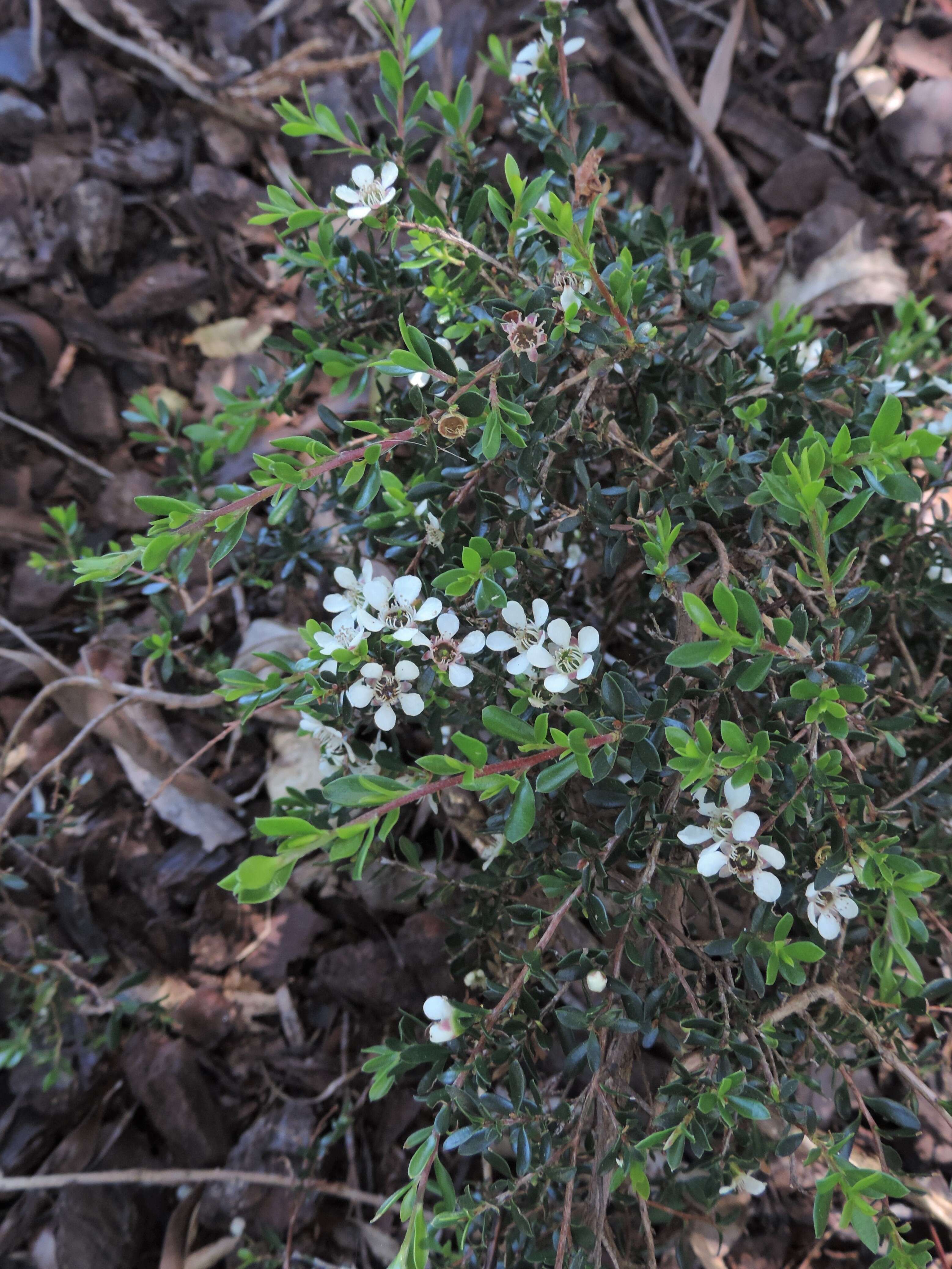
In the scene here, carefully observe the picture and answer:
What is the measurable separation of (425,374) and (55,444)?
6.15ft

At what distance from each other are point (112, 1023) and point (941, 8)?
4.07 meters

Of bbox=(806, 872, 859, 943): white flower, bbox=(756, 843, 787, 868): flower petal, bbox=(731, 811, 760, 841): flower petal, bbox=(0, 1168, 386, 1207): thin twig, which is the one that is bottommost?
bbox=(0, 1168, 386, 1207): thin twig

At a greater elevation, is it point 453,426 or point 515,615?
point 453,426

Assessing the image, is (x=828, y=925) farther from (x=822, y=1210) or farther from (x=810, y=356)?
(x=810, y=356)

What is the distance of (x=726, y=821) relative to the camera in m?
1.06

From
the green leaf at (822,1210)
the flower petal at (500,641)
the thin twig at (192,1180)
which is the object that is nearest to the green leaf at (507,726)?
the flower petal at (500,641)

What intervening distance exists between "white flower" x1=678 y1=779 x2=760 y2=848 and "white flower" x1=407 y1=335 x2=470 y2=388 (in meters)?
0.65

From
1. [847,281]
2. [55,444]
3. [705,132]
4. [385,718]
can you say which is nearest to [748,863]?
[385,718]

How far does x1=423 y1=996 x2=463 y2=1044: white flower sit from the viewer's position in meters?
1.09

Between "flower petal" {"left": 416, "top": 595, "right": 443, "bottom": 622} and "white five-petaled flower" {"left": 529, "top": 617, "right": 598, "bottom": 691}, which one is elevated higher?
"flower petal" {"left": 416, "top": 595, "right": 443, "bottom": 622}

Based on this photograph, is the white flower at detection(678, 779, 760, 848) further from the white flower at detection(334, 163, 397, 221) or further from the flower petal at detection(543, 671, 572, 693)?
the white flower at detection(334, 163, 397, 221)

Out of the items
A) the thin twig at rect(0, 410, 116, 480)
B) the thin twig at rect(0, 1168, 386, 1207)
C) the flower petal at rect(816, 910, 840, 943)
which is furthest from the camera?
the thin twig at rect(0, 410, 116, 480)

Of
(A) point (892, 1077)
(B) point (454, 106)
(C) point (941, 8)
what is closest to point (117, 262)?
(B) point (454, 106)

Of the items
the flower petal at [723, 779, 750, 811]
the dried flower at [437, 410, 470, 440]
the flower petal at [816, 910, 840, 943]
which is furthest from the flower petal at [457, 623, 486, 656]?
the flower petal at [816, 910, 840, 943]
